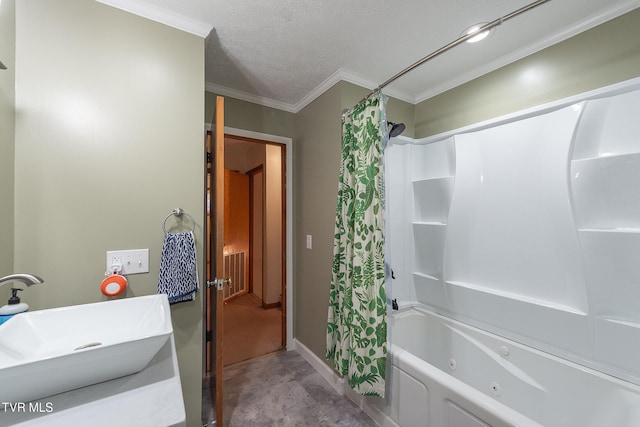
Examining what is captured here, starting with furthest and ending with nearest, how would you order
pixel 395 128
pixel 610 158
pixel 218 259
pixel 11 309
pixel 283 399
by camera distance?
pixel 283 399
pixel 395 128
pixel 218 259
pixel 610 158
pixel 11 309

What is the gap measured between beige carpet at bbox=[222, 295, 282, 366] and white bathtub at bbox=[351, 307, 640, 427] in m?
1.32

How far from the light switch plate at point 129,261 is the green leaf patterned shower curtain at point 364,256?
1260 mm

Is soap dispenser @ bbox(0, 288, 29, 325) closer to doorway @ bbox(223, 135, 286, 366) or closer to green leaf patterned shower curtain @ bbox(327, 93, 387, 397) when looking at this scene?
green leaf patterned shower curtain @ bbox(327, 93, 387, 397)

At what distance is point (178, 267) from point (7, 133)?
3.04 ft

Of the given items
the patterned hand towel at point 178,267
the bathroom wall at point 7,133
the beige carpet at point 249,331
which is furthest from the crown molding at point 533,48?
the beige carpet at point 249,331

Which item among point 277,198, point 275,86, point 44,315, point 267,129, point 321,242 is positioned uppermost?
point 275,86

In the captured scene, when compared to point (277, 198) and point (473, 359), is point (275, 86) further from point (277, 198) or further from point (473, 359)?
point (473, 359)

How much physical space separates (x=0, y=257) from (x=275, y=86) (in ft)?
6.73

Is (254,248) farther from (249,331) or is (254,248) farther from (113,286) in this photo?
(113,286)

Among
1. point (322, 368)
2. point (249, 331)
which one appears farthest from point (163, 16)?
point (249, 331)

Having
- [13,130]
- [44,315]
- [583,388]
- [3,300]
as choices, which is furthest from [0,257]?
[583,388]

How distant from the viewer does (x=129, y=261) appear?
1323mm

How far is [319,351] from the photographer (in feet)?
7.51

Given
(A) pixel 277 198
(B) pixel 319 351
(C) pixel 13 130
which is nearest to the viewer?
(C) pixel 13 130
